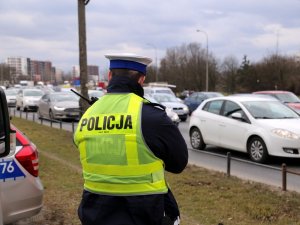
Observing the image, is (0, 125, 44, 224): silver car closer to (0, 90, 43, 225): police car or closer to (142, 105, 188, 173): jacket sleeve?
(0, 90, 43, 225): police car

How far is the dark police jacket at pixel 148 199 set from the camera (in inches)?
97.0

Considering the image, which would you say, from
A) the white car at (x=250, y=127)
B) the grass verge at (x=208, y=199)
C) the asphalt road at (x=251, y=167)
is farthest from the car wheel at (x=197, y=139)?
the grass verge at (x=208, y=199)

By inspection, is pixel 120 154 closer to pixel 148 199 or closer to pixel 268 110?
pixel 148 199

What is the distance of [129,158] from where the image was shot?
97.6 inches

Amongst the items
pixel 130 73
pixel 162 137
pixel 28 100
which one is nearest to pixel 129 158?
pixel 162 137

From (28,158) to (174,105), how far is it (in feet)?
62.3

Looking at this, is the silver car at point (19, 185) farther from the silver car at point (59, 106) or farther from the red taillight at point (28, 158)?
the silver car at point (59, 106)

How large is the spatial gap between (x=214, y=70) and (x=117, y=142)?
288ft

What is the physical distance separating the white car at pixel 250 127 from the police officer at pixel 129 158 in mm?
7589

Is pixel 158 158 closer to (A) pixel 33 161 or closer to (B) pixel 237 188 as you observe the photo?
(A) pixel 33 161

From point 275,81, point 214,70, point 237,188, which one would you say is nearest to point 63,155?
point 237,188

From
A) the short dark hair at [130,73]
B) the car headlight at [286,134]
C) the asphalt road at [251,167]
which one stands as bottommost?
the asphalt road at [251,167]

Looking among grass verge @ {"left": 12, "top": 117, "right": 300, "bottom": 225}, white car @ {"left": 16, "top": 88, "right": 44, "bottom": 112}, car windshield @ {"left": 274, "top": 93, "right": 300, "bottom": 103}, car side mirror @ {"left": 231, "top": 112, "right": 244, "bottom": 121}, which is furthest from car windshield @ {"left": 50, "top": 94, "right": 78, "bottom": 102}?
grass verge @ {"left": 12, "top": 117, "right": 300, "bottom": 225}

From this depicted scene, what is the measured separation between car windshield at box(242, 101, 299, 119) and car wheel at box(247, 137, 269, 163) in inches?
22.9
